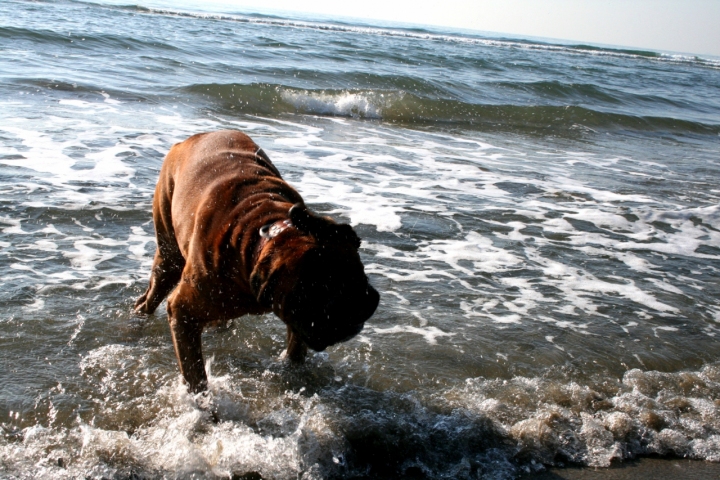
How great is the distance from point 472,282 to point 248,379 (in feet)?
8.31

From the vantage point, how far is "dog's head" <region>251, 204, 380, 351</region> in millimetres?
2668

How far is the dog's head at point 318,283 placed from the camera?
267 cm

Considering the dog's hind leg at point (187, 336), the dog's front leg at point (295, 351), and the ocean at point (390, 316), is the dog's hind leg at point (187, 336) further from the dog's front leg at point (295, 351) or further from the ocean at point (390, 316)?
the dog's front leg at point (295, 351)

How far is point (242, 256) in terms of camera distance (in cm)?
311

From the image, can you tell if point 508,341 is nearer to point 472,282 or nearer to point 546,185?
point 472,282

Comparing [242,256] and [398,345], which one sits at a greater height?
[242,256]

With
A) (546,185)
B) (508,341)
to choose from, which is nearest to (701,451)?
(508,341)

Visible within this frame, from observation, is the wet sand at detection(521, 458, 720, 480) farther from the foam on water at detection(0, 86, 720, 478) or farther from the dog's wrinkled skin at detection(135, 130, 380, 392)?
the dog's wrinkled skin at detection(135, 130, 380, 392)

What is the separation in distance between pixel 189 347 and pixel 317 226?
1.30 meters

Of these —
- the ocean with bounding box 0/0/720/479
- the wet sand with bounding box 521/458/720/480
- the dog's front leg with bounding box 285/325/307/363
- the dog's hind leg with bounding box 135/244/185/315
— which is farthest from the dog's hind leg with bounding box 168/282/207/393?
the wet sand with bounding box 521/458/720/480

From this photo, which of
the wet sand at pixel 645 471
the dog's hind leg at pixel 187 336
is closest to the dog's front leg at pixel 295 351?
the dog's hind leg at pixel 187 336

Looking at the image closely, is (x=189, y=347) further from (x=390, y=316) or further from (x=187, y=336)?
(x=390, y=316)

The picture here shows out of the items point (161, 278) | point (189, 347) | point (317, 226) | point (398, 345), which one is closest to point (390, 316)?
point (398, 345)

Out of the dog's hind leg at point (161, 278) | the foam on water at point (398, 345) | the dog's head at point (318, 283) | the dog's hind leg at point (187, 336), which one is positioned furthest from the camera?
the dog's hind leg at point (161, 278)
